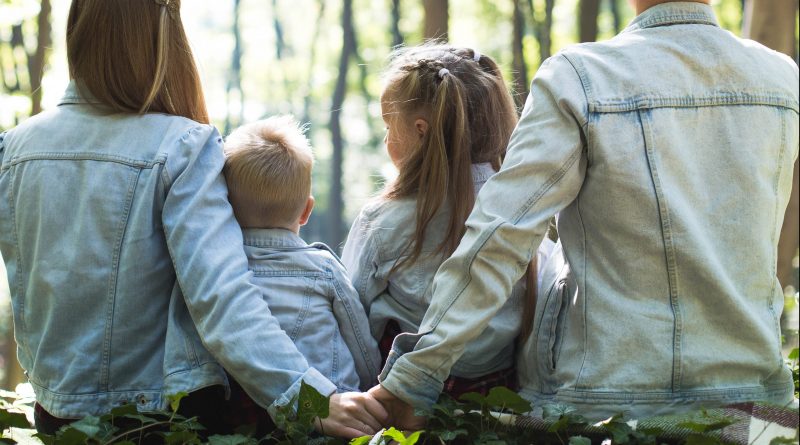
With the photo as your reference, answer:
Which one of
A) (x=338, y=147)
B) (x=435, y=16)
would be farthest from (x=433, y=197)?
(x=338, y=147)

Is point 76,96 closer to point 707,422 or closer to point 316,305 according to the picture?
point 316,305

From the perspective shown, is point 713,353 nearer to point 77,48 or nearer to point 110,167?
point 110,167

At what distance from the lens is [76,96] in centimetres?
293

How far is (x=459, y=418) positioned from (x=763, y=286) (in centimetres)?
89

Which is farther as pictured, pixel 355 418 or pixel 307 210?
pixel 307 210

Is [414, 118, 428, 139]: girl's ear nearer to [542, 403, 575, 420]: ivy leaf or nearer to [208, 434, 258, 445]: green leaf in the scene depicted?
[542, 403, 575, 420]: ivy leaf

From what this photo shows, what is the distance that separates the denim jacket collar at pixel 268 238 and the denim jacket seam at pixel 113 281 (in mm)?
413

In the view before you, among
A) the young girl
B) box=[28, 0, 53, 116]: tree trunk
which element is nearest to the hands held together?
the young girl

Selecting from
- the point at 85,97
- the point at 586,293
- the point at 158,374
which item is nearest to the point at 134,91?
the point at 85,97

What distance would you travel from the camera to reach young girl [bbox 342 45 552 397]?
293cm

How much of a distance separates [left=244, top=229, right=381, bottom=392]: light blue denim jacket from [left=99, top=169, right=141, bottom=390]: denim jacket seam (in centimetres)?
41

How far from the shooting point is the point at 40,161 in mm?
2820

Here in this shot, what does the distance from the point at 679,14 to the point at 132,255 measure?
1719 mm

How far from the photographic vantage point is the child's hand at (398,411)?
2.58m
